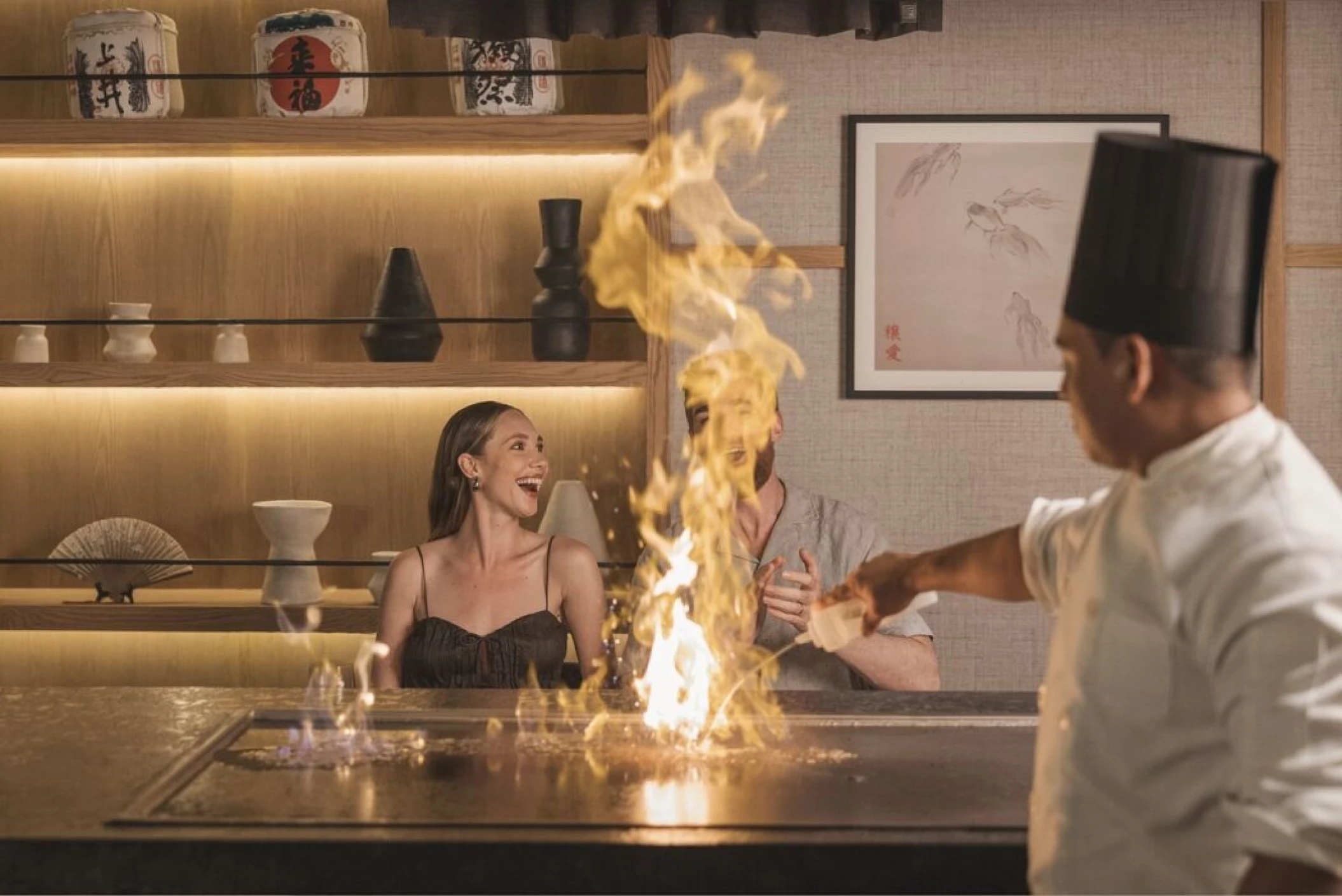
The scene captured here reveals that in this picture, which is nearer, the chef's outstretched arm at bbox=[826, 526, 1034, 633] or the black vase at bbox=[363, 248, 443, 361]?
the chef's outstretched arm at bbox=[826, 526, 1034, 633]

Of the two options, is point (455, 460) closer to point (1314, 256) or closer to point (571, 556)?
point (571, 556)

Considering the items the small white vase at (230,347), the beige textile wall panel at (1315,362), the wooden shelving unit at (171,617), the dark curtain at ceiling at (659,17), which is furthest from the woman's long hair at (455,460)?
the beige textile wall panel at (1315,362)

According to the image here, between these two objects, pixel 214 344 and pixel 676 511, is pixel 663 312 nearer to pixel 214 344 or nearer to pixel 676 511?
pixel 676 511

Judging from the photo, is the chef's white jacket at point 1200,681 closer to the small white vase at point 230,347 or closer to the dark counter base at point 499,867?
the dark counter base at point 499,867

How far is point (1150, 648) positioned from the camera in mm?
1255

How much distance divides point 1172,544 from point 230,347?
2791 millimetres

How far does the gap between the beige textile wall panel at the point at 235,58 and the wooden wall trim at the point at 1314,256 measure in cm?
166

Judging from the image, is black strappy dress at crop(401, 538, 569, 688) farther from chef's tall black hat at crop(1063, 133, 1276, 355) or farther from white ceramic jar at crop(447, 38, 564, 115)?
chef's tall black hat at crop(1063, 133, 1276, 355)

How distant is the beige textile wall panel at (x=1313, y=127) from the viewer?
3.51m

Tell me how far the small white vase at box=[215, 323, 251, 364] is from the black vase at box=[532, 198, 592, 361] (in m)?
0.73

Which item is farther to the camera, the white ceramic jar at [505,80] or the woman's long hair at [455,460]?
the white ceramic jar at [505,80]

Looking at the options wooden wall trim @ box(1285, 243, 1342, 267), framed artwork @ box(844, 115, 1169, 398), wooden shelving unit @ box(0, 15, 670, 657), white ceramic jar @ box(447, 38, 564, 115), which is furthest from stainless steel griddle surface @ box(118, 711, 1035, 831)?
wooden wall trim @ box(1285, 243, 1342, 267)

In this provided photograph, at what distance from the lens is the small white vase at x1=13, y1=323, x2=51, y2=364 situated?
3.59 m

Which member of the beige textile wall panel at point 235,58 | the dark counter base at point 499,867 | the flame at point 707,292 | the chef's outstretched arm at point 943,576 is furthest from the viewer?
the beige textile wall panel at point 235,58
